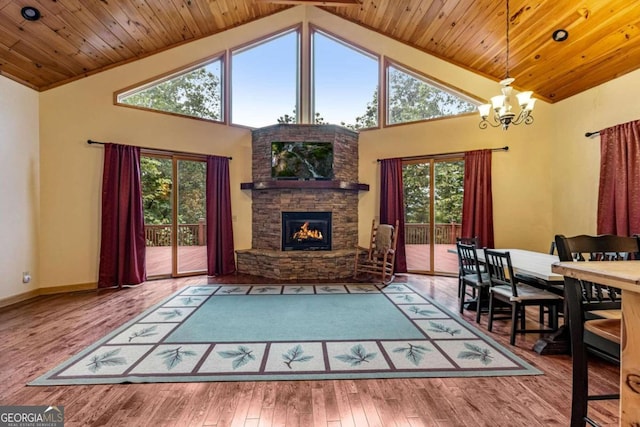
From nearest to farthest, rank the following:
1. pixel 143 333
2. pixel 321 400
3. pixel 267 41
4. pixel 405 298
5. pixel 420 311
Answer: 1. pixel 321 400
2. pixel 143 333
3. pixel 420 311
4. pixel 405 298
5. pixel 267 41

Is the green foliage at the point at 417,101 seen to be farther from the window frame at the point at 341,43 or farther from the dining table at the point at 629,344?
the dining table at the point at 629,344

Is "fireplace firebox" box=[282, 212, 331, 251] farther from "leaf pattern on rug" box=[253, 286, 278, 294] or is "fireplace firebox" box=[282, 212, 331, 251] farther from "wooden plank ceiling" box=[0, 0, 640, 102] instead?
"wooden plank ceiling" box=[0, 0, 640, 102]

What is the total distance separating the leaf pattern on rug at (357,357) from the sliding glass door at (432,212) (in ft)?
11.5

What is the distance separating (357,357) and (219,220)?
155 inches

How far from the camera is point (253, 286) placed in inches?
188

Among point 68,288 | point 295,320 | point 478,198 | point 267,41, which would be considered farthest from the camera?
point 267,41

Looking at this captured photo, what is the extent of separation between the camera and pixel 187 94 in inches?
216

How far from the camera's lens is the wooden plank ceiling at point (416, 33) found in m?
3.48

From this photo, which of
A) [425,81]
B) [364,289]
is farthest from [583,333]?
[425,81]

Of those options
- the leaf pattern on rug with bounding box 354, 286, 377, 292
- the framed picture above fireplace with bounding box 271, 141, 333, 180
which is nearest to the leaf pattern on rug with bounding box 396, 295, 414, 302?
the leaf pattern on rug with bounding box 354, 286, 377, 292

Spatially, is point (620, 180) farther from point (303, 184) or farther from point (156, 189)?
point (156, 189)

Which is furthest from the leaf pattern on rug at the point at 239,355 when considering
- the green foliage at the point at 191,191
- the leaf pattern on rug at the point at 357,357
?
the green foliage at the point at 191,191

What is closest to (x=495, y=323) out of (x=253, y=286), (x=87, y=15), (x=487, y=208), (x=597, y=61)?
(x=487, y=208)

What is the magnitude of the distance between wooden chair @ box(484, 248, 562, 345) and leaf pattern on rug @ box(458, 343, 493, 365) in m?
0.38
